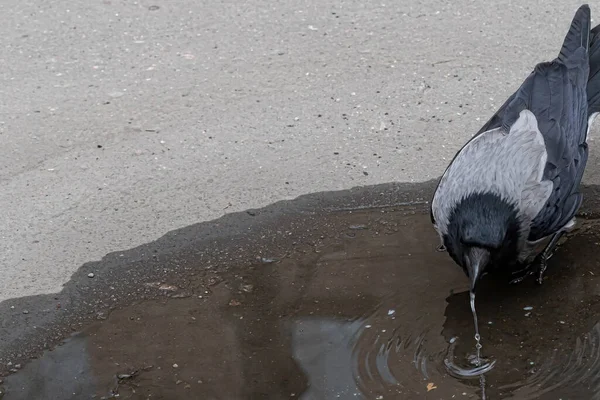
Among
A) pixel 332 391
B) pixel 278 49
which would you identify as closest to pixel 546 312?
pixel 332 391

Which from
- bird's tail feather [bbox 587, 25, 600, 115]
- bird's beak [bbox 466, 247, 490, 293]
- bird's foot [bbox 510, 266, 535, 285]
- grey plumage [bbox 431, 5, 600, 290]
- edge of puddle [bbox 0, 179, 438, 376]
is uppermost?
bird's tail feather [bbox 587, 25, 600, 115]

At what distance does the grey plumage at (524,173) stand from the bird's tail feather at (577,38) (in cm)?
2

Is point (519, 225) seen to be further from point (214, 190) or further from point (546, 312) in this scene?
point (214, 190)

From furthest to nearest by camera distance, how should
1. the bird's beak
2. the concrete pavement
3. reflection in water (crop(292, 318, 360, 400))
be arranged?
the concrete pavement, the bird's beak, reflection in water (crop(292, 318, 360, 400))

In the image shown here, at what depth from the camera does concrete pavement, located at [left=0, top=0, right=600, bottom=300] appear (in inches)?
215

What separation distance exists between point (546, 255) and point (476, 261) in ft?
2.46

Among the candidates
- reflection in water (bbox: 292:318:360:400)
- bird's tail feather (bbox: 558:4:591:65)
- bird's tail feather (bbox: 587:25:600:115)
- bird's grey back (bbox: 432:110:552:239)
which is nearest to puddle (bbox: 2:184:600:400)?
reflection in water (bbox: 292:318:360:400)

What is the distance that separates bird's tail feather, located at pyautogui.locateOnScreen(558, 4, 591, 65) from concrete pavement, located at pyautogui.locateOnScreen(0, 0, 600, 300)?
67cm

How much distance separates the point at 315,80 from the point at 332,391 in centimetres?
305

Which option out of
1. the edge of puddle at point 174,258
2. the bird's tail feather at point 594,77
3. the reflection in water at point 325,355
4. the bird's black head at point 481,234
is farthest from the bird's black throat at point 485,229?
the bird's tail feather at point 594,77

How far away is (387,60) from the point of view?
686cm

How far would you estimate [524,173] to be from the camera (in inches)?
186

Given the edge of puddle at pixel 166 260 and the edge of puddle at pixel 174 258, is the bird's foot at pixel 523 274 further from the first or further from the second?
the edge of puddle at pixel 166 260

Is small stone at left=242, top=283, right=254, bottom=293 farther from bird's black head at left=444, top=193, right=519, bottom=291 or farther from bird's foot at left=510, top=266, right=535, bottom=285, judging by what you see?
bird's foot at left=510, top=266, right=535, bottom=285
